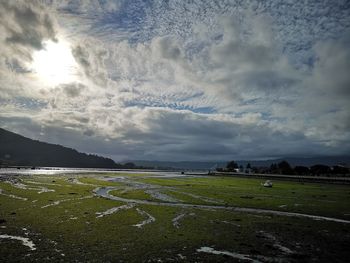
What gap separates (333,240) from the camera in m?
26.9

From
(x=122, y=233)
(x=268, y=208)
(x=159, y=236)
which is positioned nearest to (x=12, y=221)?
(x=122, y=233)

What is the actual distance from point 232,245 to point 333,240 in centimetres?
1017

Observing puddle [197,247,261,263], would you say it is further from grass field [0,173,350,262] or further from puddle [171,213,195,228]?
puddle [171,213,195,228]

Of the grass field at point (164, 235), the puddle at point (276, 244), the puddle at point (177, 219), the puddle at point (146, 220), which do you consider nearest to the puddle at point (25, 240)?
the grass field at point (164, 235)

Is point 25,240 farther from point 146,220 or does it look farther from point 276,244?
point 276,244

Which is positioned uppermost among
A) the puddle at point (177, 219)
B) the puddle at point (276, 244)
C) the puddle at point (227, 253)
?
the puddle at point (177, 219)

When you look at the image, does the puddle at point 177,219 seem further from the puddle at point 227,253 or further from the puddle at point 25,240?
the puddle at point 25,240

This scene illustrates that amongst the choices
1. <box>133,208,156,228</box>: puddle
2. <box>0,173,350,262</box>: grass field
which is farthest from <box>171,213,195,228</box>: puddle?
<box>133,208,156,228</box>: puddle

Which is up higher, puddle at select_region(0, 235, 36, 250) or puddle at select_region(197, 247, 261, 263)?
puddle at select_region(0, 235, 36, 250)

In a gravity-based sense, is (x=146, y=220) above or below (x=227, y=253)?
above

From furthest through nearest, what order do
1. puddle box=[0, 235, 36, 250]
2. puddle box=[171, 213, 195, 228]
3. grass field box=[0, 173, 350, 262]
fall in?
puddle box=[171, 213, 195, 228] < puddle box=[0, 235, 36, 250] < grass field box=[0, 173, 350, 262]

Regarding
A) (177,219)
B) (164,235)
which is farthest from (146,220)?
(164,235)

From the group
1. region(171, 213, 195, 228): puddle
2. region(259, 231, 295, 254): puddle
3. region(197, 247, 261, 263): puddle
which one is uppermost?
region(171, 213, 195, 228): puddle

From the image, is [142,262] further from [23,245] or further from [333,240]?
[333,240]
